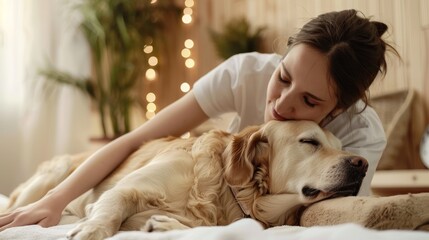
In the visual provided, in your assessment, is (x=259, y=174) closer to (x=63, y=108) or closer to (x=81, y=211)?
(x=81, y=211)

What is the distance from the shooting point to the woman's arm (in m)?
1.49

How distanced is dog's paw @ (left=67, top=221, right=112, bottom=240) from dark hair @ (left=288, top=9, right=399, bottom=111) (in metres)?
0.77

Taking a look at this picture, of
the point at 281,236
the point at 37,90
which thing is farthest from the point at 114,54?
the point at 281,236

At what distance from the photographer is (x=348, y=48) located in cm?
154

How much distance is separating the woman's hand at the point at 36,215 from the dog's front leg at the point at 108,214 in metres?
0.15

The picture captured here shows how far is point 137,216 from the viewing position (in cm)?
138

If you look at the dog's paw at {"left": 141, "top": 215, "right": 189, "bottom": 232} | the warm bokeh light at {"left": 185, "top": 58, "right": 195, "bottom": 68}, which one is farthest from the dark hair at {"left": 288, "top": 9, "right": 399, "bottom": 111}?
the warm bokeh light at {"left": 185, "top": 58, "right": 195, "bottom": 68}

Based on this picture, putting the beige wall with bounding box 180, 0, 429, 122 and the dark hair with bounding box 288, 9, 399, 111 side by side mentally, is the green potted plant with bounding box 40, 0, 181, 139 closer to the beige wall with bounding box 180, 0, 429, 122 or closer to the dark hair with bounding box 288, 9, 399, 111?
the beige wall with bounding box 180, 0, 429, 122

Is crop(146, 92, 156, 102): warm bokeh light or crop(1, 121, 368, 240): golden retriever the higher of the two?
crop(1, 121, 368, 240): golden retriever

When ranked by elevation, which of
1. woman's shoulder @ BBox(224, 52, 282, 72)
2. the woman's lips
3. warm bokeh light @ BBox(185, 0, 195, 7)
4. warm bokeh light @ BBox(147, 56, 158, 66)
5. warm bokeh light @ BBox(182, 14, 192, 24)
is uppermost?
warm bokeh light @ BBox(185, 0, 195, 7)

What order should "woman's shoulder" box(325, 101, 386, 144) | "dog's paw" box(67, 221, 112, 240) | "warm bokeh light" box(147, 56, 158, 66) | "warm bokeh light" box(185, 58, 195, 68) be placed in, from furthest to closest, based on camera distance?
1. "warm bokeh light" box(185, 58, 195, 68)
2. "warm bokeh light" box(147, 56, 158, 66)
3. "woman's shoulder" box(325, 101, 386, 144)
4. "dog's paw" box(67, 221, 112, 240)

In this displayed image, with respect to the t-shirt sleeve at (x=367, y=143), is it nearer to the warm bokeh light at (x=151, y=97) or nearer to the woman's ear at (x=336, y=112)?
the woman's ear at (x=336, y=112)

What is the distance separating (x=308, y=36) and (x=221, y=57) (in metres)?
2.54

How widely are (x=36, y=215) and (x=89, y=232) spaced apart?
39cm
